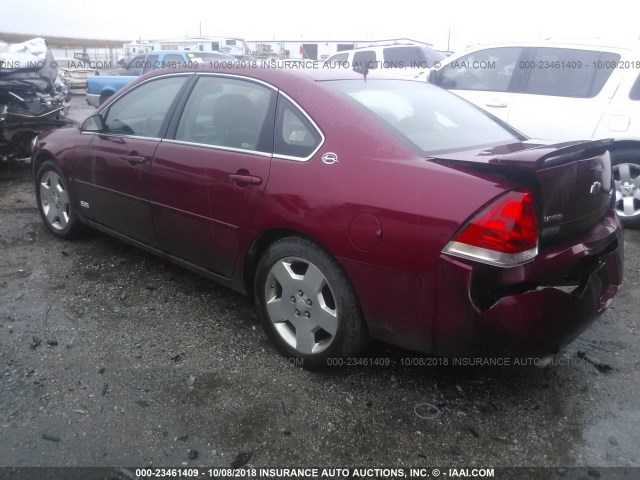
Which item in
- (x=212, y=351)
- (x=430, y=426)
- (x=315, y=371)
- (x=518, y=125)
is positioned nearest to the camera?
(x=430, y=426)

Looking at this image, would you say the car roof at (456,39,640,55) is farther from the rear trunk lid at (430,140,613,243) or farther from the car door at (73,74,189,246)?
the car door at (73,74,189,246)

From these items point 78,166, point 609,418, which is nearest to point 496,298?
point 609,418

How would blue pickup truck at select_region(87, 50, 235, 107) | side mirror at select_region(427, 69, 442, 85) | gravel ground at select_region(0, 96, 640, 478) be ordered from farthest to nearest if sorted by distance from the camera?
blue pickup truck at select_region(87, 50, 235, 107) → side mirror at select_region(427, 69, 442, 85) → gravel ground at select_region(0, 96, 640, 478)

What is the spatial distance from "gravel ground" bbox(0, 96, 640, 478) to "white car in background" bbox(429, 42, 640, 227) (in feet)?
7.60

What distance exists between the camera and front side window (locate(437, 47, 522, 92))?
614 cm

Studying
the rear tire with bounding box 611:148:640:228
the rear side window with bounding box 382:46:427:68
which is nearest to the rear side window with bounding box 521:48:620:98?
A: the rear tire with bounding box 611:148:640:228

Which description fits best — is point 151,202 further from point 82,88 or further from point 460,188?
point 82,88

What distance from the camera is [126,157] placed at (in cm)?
375

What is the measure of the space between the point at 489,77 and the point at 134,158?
171 inches

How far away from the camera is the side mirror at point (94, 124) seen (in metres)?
4.11

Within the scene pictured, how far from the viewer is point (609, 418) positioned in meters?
2.56

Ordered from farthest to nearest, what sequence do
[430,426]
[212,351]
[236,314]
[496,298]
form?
[236,314] → [212,351] → [430,426] → [496,298]

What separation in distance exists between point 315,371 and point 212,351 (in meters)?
0.62

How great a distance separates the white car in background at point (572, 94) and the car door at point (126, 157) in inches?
145
